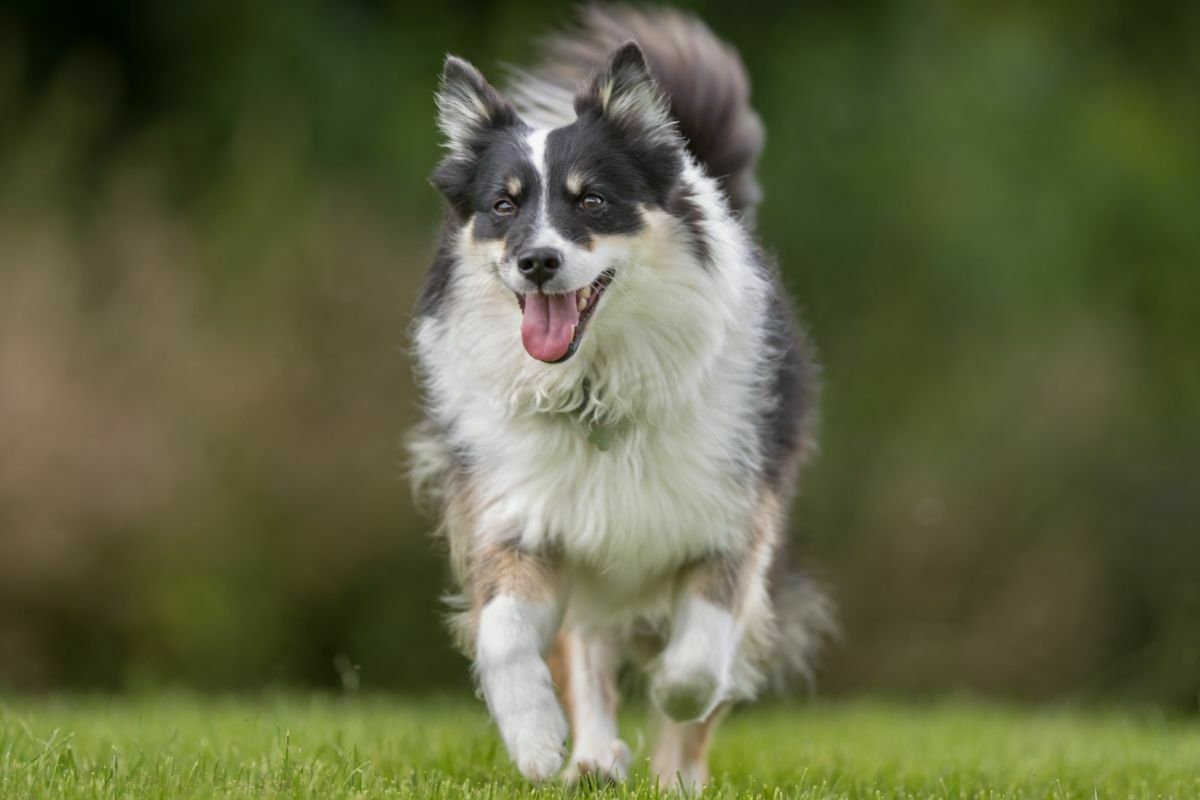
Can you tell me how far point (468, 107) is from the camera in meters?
5.66

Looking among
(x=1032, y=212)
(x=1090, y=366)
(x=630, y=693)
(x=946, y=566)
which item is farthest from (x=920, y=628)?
(x=630, y=693)

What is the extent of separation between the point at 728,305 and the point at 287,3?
967 centimetres

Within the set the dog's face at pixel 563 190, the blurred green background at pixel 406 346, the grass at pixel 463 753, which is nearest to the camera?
the grass at pixel 463 753

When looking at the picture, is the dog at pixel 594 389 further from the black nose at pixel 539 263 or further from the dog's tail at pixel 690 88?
the dog's tail at pixel 690 88

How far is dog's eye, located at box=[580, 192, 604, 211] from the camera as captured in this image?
5348mm

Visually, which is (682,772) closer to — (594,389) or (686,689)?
(686,689)

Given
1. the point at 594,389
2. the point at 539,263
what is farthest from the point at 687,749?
the point at 539,263

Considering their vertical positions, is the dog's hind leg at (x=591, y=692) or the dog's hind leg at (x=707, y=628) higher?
the dog's hind leg at (x=707, y=628)

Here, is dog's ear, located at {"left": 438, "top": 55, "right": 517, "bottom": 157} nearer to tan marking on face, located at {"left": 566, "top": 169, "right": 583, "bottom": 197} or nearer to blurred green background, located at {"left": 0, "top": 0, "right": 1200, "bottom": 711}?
tan marking on face, located at {"left": 566, "top": 169, "right": 583, "bottom": 197}

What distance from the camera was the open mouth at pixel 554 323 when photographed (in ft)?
17.3

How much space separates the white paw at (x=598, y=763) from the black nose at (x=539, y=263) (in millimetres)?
1525

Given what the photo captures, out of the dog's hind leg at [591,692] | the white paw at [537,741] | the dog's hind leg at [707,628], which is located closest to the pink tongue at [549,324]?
the dog's hind leg at [707,628]

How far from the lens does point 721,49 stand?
23.7 feet

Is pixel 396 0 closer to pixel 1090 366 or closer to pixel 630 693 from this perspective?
pixel 1090 366
